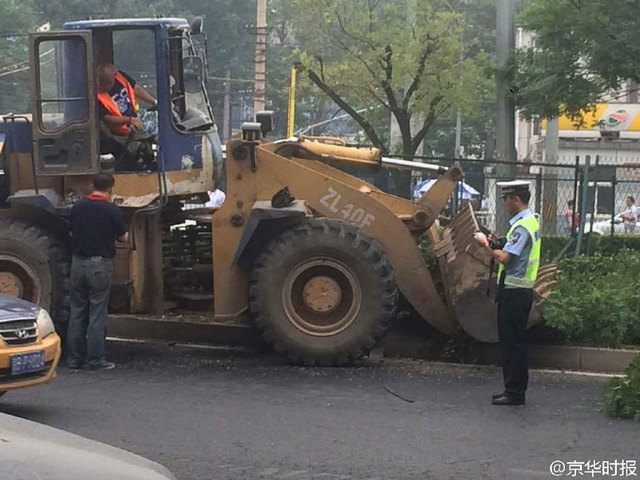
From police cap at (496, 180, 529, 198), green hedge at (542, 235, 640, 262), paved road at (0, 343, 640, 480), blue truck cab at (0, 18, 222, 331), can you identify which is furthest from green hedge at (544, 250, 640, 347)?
green hedge at (542, 235, 640, 262)

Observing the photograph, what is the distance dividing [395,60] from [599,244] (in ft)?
25.2

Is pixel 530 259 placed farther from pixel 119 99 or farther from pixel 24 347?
pixel 119 99

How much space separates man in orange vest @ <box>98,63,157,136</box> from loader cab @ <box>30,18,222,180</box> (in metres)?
0.06

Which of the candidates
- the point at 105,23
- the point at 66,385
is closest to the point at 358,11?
the point at 105,23

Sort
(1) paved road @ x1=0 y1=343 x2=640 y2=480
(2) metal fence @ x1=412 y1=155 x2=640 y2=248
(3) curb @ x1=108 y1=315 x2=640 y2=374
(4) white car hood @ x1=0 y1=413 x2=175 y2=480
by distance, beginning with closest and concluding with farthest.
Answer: (4) white car hood @ x1=0 y1=413 x2=175 y2=480
(1) paved road @ x1=0 y1=343 x2=640 y2=480
(3) curb @ x1=108 y1=315 x2=640 y2=374
(2) metal fence @ x1=412 y1=155 x2=640 y2=248

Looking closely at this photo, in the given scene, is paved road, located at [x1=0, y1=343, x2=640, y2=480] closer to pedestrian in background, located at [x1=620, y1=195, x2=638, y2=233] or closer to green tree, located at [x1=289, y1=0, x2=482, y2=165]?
pedestrian in background, located at [x1=620, y1=195, x2=638, y2=233]

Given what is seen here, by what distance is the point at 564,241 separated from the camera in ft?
51.6

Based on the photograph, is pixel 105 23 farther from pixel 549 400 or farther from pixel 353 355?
pixel 549 400

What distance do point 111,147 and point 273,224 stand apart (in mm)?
1772

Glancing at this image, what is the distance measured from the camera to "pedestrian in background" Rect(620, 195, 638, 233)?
16.6 meters

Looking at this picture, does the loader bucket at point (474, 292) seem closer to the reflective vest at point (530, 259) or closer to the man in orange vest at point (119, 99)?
the reflective vest at point (530, 259)

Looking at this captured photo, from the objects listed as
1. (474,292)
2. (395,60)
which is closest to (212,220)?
(474,292)

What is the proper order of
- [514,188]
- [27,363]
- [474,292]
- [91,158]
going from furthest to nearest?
[91,158]
[474,292]
[514,188]
[27,363]

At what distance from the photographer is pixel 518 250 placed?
28.5 ft
